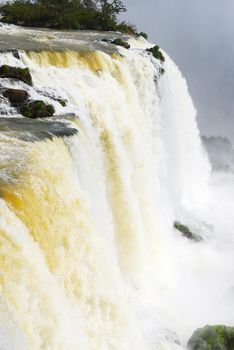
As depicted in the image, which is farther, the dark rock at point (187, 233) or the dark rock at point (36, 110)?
the dark rock at point (187, 233)

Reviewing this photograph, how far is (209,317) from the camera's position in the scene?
40.9 feet

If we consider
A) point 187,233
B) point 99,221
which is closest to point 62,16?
point 187,233

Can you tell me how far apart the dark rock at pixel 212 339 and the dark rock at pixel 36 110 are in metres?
6.07

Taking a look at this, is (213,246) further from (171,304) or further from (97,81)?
(97,81)

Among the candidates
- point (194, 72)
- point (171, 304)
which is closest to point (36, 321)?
point (171, 304)

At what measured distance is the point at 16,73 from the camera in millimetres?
12625

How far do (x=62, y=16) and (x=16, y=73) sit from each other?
1913 centimetres

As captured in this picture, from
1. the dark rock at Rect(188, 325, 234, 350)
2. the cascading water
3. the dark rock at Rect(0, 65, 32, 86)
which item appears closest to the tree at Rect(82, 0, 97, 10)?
the cascading water

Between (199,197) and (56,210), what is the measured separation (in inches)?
721

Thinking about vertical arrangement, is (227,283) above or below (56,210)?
above

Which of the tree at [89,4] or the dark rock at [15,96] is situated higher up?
the tree at [89,4]

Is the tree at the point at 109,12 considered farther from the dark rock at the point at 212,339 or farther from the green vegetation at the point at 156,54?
the dark rock at the point at 212,339

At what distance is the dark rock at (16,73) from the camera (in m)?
12.6

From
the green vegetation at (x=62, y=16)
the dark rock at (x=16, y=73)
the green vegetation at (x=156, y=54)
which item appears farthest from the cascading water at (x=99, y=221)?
the green vegetation at (x=62, y=16)
